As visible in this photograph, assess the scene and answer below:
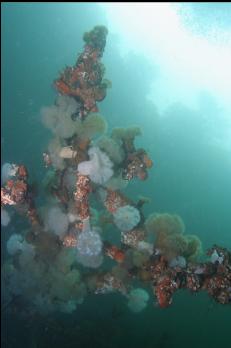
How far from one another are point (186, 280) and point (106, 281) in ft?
6.81

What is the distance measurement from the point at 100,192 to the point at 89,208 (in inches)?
17.4

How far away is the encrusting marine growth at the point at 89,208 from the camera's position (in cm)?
703

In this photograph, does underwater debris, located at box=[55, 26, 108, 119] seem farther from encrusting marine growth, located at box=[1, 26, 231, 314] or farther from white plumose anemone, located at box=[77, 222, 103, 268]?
white plumose anemone, located at box=[77, 222, 103, 268]

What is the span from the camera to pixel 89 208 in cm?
779

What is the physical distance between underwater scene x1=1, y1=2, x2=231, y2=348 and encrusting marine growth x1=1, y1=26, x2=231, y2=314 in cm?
3

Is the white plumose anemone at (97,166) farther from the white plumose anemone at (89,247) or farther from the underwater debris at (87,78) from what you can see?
the white plumose anemone at (89,247)

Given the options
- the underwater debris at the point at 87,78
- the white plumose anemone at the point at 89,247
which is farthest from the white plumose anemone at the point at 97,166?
the white plumose anemone at the point at 89,247

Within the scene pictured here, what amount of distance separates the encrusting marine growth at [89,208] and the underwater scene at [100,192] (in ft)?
0.09

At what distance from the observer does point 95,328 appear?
15859 millimetres

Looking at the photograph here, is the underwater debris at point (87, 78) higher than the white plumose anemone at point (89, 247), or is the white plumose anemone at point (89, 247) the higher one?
the underwater debris at point (87, 78)

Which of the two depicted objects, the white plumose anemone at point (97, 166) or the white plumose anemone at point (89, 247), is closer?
the white plumose anemone at point (97, 166)

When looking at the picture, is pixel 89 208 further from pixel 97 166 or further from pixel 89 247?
pixel 97 166

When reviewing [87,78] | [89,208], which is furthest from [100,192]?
[87,78]

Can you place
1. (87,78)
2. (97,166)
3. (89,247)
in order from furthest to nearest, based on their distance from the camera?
(87,78) → (89,247) → (97,166)
